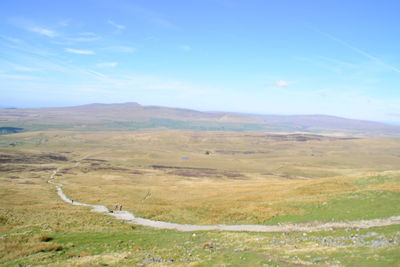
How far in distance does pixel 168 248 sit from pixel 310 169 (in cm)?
14336

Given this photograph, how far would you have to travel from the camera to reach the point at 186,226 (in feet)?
117

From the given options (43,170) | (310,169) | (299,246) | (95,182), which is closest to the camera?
(299,246)

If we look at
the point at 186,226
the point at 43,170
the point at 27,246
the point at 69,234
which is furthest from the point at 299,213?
the point at 43,170

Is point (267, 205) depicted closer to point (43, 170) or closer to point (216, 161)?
Answer: point (43, 170)

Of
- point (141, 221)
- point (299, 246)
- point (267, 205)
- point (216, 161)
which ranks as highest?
point (299, 246)

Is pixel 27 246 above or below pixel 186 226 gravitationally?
above

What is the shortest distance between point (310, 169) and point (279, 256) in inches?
5670

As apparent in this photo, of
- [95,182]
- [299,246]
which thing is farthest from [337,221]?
[95,182]

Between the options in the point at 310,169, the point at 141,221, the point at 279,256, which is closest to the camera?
the point at 279,256

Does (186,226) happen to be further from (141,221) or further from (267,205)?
(267,205)

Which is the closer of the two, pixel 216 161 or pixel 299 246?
pixel 299 246

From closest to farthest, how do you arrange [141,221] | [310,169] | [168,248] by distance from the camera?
[168,248]
[141,221]
[310,169]

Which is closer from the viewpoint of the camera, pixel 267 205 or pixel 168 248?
pixel 168 248

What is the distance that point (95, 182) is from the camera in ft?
312
